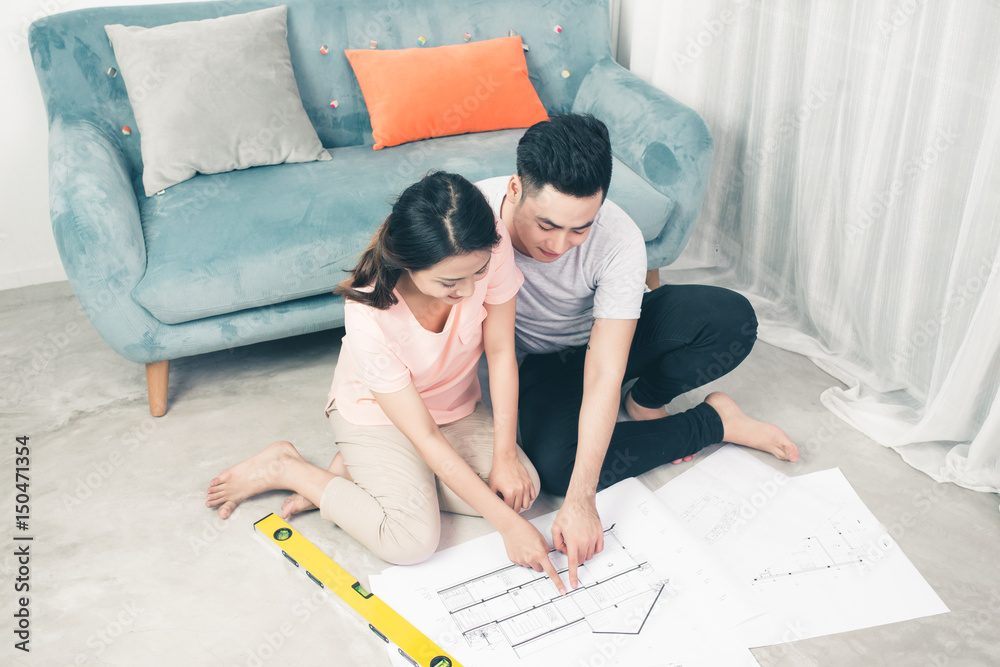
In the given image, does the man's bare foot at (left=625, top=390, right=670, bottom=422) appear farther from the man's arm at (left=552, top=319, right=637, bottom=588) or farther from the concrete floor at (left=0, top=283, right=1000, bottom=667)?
the man's arm at (left=552, top=319, right=637, bottom=588)

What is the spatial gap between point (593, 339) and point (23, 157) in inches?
70.7

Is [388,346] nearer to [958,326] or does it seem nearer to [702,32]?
[958,326]

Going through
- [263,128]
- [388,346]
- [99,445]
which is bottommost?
[99,445]

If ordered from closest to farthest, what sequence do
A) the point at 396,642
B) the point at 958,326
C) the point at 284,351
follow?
the point at 396,642, the point at 958,326, the point at 284,351

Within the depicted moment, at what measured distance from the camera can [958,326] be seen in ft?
4.94

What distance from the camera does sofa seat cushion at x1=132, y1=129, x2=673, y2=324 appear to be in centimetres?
155

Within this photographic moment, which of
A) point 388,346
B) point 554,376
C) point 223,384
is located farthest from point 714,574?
point 223,384

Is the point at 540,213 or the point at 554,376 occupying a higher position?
the point at 540,213

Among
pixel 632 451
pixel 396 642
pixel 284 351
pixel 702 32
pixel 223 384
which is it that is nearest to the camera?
pixel 396 642

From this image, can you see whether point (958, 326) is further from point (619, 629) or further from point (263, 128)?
point (263, 128)

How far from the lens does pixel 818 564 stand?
1250mm

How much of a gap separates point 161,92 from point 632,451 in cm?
138

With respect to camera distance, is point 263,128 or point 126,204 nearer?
point 126,204
